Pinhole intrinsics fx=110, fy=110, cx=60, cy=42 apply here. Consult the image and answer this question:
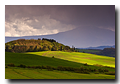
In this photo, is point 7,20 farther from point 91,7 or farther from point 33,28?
point 91,7

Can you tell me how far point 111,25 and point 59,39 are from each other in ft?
19.4

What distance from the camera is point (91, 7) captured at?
1157 centimetres

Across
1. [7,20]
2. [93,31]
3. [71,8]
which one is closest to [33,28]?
[7,20]

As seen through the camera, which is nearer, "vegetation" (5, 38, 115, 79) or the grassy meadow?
the grassy meadow

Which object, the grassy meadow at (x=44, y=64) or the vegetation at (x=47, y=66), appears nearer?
the grassy meadow at (x=44, y=64)

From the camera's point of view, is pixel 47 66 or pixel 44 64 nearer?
pixel 47 66

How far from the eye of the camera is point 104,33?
13117 mm

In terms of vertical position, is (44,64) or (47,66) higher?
(47,66)
